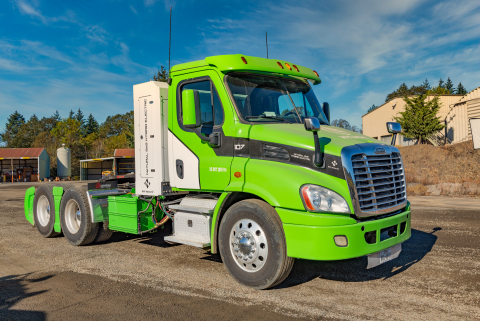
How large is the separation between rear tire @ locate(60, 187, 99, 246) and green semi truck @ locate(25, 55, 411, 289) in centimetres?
60

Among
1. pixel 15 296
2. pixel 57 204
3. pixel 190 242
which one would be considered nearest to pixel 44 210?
pixel 57 204

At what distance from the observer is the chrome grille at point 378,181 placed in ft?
13.9

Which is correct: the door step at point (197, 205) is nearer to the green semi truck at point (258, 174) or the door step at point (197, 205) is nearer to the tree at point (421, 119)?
the green semi truck at point (258, 174)

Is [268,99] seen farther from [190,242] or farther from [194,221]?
[190,242]

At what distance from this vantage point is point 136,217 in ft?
21.5

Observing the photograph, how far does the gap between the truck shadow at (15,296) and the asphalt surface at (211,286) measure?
0.4 inches

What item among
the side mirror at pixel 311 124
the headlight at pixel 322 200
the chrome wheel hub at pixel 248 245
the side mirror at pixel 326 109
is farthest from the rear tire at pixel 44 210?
the side mirror at pixel 311 124

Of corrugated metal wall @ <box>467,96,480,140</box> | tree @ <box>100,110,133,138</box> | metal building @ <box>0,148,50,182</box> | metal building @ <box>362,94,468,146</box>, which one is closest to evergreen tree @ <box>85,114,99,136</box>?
tree @ <box>100,110,133,138</box>

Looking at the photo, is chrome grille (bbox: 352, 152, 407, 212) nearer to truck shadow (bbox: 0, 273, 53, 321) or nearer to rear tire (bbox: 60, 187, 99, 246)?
truck shadow (bbox: 0, 273, 53, 321)

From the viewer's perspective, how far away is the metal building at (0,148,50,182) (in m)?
45.7

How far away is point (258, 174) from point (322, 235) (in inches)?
41.3

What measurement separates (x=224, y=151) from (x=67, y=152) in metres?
48.6

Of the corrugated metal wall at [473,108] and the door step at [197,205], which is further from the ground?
the corrugated metal wall at [473,108]

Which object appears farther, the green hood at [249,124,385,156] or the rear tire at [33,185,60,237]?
the rear tire at [33,185,60,237]
